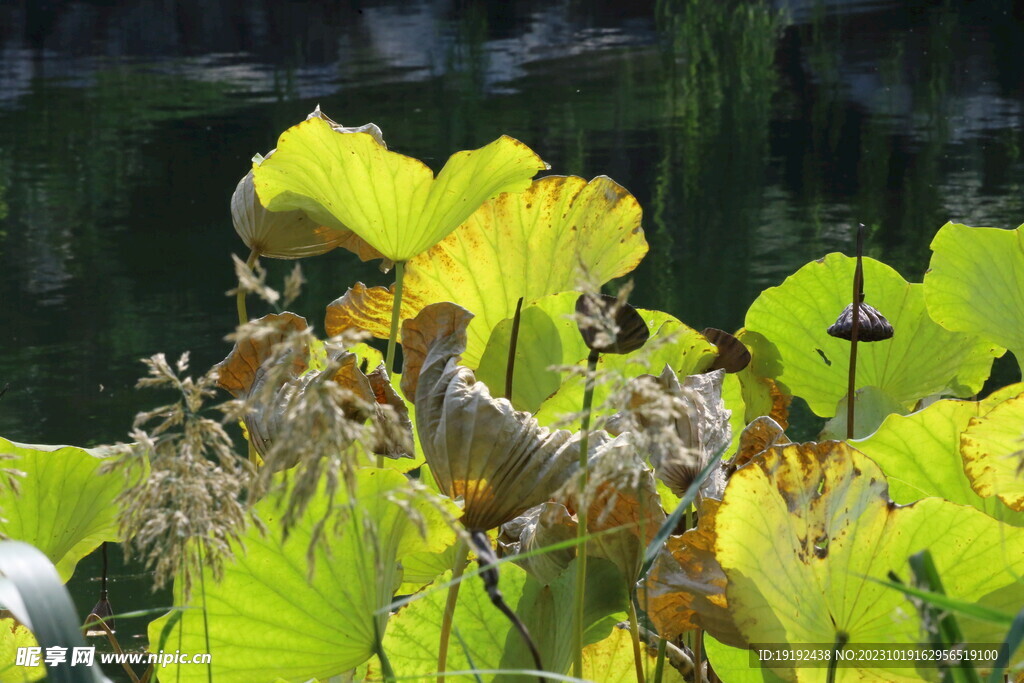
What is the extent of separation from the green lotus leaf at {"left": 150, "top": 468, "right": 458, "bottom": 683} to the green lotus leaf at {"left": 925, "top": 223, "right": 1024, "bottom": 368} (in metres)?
0.36

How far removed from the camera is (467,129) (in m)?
6.48

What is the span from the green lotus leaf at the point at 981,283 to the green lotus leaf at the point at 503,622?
298mm

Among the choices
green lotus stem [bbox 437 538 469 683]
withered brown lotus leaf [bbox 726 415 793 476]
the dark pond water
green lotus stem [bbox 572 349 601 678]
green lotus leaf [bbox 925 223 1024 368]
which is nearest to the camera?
green lotus stem [bbox 572 349 601 678]

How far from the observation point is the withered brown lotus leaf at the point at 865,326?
70 centimetres

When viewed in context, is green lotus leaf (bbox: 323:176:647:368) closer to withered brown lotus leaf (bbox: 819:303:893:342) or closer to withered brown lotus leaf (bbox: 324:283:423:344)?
withered brown lotus leaf (bbox: 324:283:423:344)

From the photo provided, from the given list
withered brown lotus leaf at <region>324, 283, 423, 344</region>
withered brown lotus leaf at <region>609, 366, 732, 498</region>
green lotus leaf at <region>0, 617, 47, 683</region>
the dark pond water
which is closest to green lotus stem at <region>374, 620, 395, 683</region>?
withered brown lotus leaf at <region>609, 366, 732, 498</region>

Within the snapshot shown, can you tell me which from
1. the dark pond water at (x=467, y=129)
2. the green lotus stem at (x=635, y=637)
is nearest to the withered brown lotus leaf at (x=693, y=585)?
the green lotus stem at (x=635, y=637)

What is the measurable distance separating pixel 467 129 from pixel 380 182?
590 centimetres

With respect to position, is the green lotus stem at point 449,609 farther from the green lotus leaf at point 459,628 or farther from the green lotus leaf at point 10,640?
the green lotus leaf at point 10,640

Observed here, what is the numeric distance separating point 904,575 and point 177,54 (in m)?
10.1

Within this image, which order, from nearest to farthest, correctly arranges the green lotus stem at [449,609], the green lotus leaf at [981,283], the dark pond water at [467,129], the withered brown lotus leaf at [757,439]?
the green lotus stem at [449,609] < the withered brown lotus leaf at [757,439] < the green lotus leaf at [981,283] < the dark pond water at [467,129]

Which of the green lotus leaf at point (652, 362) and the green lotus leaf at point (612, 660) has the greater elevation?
the green lotus leaf at point (652, 362)

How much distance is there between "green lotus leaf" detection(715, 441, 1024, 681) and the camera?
501mm

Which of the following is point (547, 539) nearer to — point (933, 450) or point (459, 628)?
point (459, 628)
